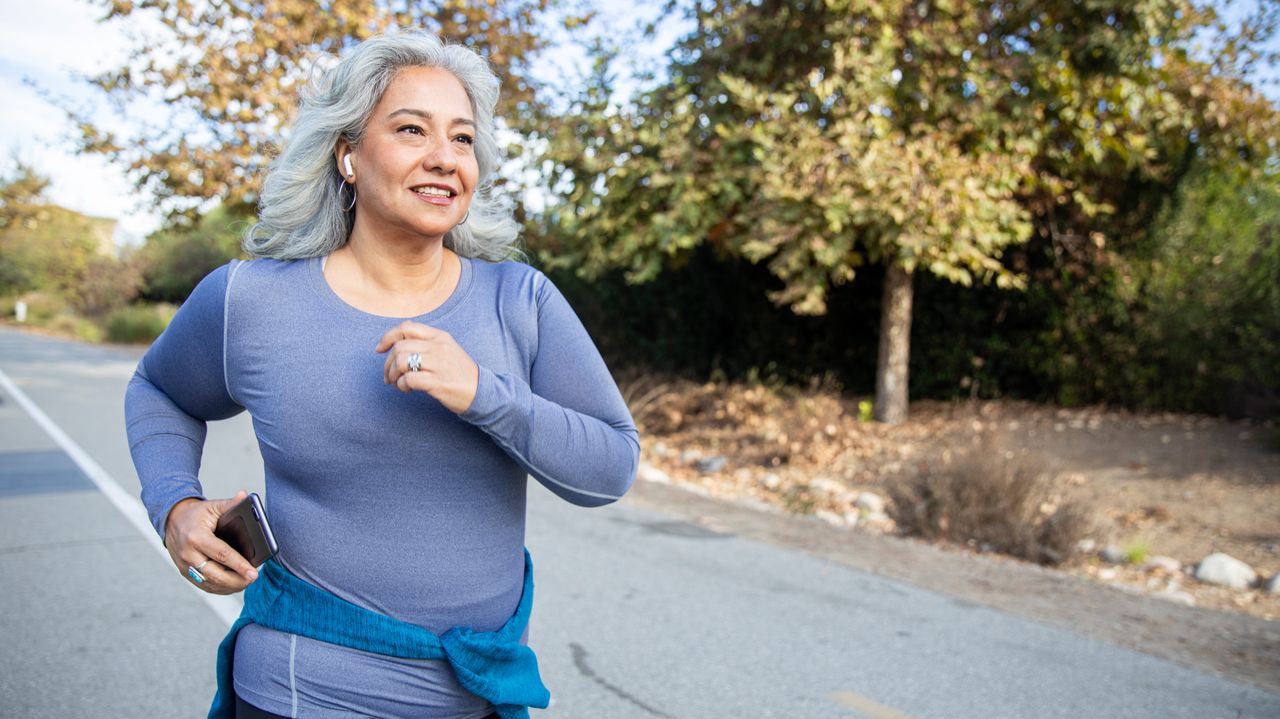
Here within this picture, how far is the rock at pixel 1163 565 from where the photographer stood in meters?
6.76

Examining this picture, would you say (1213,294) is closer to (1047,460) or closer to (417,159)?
(1047,460)

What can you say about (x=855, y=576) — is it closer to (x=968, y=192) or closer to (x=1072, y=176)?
(x=968, y=192)

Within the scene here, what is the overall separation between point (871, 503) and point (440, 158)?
7.27 m

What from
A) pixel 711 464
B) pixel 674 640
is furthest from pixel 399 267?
pixel 711 464

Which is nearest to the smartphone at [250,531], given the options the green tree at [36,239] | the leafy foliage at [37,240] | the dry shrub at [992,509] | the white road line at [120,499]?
the white road line at [120,499]

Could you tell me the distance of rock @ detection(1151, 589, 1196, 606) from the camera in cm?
600

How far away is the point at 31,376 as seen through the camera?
18.6 meters

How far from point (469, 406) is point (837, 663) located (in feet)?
11.4

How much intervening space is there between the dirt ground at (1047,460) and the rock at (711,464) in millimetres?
24

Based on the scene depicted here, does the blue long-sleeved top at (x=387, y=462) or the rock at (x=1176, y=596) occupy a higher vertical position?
the blue long-sleeved top at (x=387, y=462)

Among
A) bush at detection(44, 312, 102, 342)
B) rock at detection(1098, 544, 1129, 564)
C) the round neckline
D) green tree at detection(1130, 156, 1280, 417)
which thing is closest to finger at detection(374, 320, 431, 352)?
the round neckline

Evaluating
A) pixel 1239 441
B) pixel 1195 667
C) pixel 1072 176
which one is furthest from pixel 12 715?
pixel 1072 176

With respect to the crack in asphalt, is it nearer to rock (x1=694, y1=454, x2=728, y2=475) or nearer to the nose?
the nose

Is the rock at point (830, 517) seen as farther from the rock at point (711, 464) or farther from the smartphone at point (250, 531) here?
the smartphone at point (250, 531)
